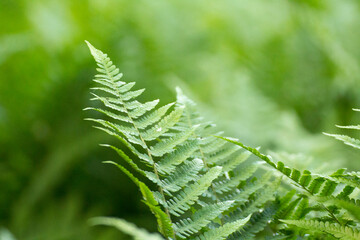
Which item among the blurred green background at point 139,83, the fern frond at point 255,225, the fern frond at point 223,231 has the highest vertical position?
the blurred green background at point 139,83

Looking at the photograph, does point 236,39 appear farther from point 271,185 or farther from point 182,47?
point 271,185

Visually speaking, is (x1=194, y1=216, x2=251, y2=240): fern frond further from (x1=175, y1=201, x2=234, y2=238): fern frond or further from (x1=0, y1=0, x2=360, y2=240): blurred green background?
(x1=0, y1=0, x2=360, y2=240): blurred green background

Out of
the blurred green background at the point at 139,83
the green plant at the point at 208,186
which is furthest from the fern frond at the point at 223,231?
the blurred green background at the point at 139,83

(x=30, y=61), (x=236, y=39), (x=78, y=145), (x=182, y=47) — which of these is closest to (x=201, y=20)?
(x=236, y=39)

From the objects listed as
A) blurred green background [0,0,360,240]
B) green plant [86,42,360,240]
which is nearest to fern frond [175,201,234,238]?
green plant [86,42,360,240]

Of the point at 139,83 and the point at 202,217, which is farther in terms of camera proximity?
the point at 139,83

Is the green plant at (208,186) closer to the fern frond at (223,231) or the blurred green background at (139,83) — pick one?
the fern frond at (223,231)

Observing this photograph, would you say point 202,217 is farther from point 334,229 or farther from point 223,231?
point 334,229

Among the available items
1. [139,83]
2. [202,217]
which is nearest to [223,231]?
[202,217]
